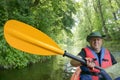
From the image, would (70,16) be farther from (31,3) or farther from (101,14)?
(101,14)

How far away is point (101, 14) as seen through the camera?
3978 cm

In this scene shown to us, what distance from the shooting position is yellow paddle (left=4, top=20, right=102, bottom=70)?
5168 millimetres

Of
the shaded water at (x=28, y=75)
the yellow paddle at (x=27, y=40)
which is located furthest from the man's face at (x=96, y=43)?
the shaded water at (x=28, y=75)

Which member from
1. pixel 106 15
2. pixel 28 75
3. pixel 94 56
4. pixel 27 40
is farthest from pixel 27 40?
pixel 106 15

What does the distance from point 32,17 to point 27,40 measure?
35.3ft

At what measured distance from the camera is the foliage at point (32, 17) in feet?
44.6

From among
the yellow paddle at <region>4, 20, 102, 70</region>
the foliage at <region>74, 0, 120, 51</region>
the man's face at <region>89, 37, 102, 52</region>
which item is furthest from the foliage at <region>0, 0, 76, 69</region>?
the foliage at <region>74, 0, 120, 51</region>

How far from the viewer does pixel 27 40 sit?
5238 millimetres

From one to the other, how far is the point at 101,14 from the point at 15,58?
27.3 meters

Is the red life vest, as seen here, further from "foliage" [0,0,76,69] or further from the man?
"foliage" [0,0,76,69]

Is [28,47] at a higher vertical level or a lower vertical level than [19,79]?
higher

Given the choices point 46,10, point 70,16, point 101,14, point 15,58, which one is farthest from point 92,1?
point 15,58

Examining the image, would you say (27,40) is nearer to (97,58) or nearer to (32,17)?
(97,58)

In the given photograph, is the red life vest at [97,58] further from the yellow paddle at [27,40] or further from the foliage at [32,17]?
the foliage at [32,17]
